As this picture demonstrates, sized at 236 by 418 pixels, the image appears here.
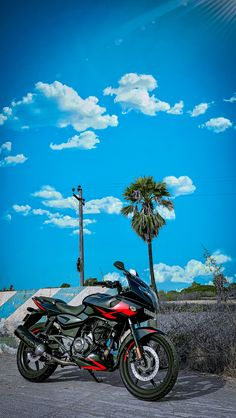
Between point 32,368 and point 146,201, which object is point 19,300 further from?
point 146,201

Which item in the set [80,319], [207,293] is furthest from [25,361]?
[207,293]

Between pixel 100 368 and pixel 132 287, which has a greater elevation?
pixel 132 287

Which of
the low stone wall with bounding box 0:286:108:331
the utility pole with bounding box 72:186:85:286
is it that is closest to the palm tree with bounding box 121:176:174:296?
the utility pole with bounding box 72:186:85:286

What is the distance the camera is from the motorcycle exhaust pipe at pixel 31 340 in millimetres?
5094

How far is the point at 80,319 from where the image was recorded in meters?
4.88

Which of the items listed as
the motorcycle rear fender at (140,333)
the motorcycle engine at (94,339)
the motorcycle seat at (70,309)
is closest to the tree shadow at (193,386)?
the motorcycle rear fender at (140,333)

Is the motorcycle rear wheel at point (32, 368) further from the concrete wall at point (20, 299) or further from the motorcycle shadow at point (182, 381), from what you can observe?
the concrete wall at point (20, 299)

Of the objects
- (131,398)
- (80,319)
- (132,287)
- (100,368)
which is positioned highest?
(132,287)

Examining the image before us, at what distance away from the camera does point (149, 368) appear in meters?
4.31

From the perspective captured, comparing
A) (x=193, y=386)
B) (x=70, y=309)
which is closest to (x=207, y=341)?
(x=193, y=386)

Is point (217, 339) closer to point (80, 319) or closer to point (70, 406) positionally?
point (80, 319)

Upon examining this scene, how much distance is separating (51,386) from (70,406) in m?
0.98

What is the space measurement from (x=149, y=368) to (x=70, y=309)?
4.07 feet

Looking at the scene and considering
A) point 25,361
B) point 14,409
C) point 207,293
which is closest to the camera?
point 14,409
